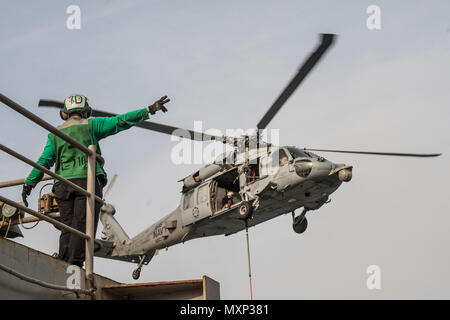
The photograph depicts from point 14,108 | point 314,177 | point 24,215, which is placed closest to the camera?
point 14,108

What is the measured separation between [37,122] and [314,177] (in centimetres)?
1283

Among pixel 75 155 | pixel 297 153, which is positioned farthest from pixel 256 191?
pixel 75 155

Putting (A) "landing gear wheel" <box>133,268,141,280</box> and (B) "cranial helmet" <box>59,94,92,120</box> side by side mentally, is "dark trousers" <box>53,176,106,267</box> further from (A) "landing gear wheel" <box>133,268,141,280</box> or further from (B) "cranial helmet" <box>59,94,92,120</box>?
(A) "landing gear wheel" <box>133,268,141,280</box>

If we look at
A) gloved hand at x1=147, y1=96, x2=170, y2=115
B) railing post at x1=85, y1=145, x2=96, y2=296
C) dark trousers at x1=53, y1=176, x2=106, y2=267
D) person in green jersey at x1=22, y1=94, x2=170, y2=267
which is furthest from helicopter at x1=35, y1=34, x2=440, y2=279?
railing post at x1=85, y1=145, x2=96, y2=296

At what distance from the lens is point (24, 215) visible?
934 centimetres

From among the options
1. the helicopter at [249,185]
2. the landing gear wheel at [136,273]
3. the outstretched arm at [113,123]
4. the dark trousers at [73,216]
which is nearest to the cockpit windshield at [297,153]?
the helicopter at [249,185]

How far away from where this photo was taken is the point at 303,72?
53.8 ft

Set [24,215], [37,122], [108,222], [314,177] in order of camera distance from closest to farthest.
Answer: [37,122] → [24,215] → [314,177] → [108,222]

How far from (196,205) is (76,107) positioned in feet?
36.7

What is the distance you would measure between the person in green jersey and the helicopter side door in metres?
10.6

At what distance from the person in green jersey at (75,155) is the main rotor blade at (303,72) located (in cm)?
780
